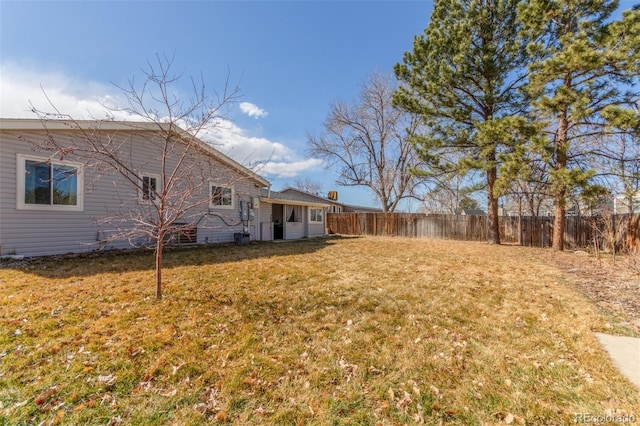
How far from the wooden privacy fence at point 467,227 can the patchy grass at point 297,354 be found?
748 cm

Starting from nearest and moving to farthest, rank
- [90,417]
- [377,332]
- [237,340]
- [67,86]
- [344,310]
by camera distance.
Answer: [90,417] → [237,340] → [377,332] → [344,310] → [67,86]

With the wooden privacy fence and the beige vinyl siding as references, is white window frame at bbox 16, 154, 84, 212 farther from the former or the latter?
the wooden privacy fence

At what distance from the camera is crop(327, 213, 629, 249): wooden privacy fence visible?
11977mm

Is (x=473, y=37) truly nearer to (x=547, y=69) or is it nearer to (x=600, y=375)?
(x=547, y=69)

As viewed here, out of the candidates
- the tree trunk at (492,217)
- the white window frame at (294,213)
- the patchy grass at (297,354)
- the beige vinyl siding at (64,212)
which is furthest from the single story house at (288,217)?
the tree trunk at (492,217)

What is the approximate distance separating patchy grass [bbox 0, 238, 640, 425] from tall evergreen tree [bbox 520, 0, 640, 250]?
22.2 ft

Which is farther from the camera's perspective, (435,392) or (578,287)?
(578,287)

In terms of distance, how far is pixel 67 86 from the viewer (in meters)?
5.48

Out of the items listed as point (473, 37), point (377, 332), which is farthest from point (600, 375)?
point (473, 37)

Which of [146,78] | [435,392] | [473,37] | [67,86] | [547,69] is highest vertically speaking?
[473,37]

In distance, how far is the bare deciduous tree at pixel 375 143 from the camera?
22172 millimetres

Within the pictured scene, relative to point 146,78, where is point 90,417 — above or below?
below

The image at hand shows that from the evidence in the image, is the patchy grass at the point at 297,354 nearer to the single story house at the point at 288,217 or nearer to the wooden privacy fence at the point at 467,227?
the wooden privacy fence at the point at 467,227

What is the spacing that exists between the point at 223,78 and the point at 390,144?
805 inches
